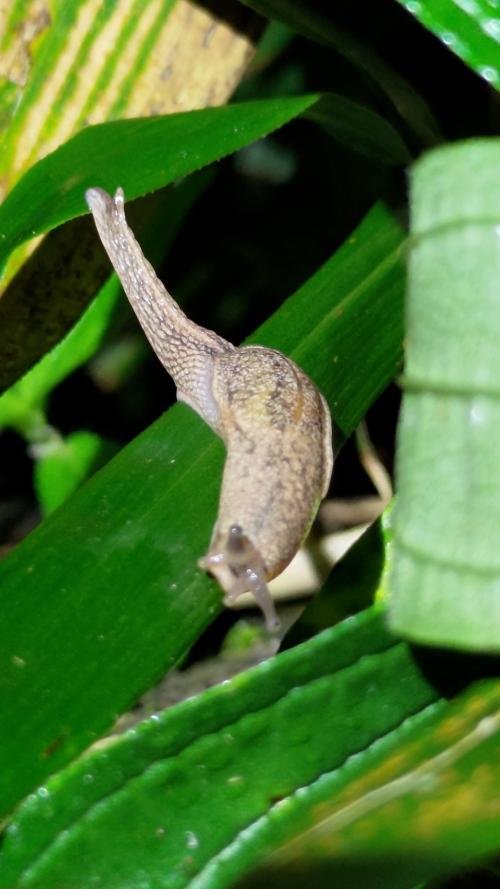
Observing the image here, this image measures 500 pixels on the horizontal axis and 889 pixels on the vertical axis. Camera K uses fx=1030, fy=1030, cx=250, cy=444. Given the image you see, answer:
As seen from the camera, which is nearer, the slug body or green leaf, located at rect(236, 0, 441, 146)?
the slug body

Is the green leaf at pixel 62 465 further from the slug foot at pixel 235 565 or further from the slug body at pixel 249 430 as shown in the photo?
the slug foot at pixel 235 565

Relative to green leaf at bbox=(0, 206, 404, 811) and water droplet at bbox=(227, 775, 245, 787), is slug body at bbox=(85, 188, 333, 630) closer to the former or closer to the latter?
green leaf at bbox=(0, 206, 404, 811)

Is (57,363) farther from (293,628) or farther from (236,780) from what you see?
(236,780)

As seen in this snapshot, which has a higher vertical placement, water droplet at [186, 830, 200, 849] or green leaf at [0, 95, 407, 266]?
green leaf at [0, 95, 407, 266]

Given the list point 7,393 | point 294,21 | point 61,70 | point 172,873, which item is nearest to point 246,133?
point 294,21

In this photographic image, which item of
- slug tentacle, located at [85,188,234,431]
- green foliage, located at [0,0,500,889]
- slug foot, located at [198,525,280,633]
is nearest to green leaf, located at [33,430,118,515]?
slug tentacle, located at [85,188,234,431]

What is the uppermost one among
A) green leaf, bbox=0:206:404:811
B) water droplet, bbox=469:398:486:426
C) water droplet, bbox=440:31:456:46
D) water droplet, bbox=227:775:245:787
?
water droplet, bbox=440:31:456:46

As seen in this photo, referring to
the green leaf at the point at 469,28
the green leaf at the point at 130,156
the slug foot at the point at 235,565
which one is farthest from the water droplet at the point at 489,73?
the slug foot at the point at 235,565

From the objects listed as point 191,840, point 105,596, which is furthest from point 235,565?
point 191,840
